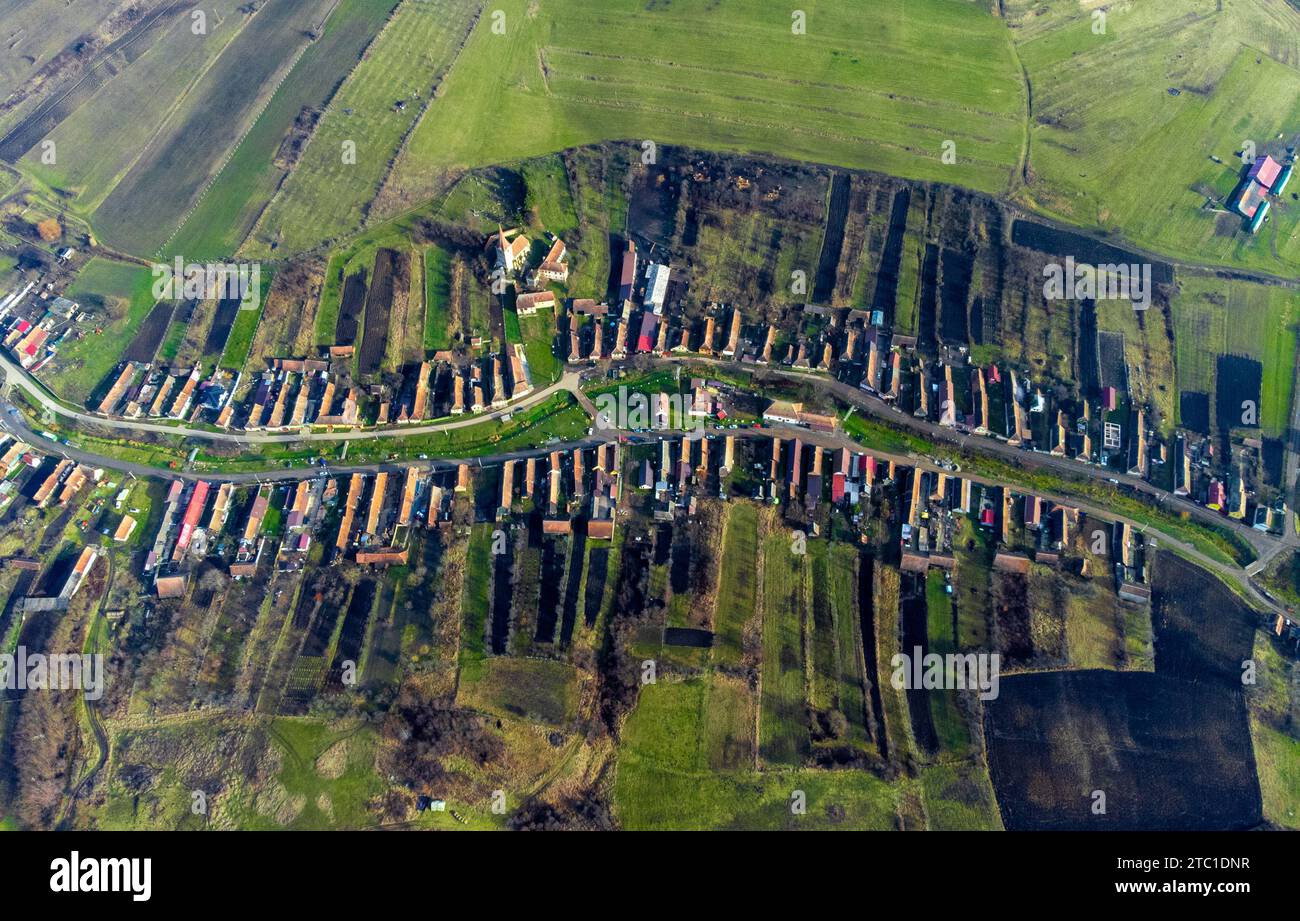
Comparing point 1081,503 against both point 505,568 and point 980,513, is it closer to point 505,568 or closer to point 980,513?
point 980,513

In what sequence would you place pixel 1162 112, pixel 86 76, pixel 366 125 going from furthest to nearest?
pixel 86 76
pixel 1162 112
pixel 366 125

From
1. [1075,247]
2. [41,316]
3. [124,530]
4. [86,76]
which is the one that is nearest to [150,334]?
[41,316]

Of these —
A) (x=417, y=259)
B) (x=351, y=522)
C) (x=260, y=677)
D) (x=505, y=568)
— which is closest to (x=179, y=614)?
(x=260, y=677)

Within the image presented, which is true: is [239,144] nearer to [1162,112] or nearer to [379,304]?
[379,304]

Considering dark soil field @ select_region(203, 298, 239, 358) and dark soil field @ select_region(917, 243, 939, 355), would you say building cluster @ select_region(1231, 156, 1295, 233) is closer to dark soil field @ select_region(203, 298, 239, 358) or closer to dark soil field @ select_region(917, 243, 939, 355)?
dark soil field @ select_region(917, 243, 939, 355)

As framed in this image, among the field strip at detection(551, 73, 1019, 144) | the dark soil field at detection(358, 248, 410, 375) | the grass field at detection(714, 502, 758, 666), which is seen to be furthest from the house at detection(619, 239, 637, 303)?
the grass field at detection(714, 502, 758, 666)

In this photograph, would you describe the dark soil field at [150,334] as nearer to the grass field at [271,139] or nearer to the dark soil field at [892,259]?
the grass field at [271,139]
